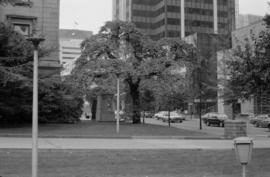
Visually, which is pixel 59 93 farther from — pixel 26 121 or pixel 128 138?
pixel 128 138

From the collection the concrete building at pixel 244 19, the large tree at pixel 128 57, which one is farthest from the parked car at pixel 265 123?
the concrete building at pixel 244 19

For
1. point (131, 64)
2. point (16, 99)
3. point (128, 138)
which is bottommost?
point (128, 138)

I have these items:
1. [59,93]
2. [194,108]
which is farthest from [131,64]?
[194,108]

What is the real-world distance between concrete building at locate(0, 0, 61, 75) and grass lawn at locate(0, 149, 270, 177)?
24.1 metres

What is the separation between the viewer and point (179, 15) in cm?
13212

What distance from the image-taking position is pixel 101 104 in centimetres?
4209

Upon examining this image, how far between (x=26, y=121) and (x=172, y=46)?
505 inches

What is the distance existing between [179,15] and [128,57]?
101 metres

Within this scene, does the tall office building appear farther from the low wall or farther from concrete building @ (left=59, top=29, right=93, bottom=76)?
the low wall

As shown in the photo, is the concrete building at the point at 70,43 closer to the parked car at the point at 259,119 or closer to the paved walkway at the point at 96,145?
the parked car at the point at 259,119

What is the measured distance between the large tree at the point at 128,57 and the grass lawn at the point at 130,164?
709 inches

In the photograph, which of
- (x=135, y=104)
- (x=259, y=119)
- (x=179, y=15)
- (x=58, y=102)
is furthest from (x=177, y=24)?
(x=58, y=102)

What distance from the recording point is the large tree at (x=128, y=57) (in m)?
33.6

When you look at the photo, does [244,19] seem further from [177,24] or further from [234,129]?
[234,129]
